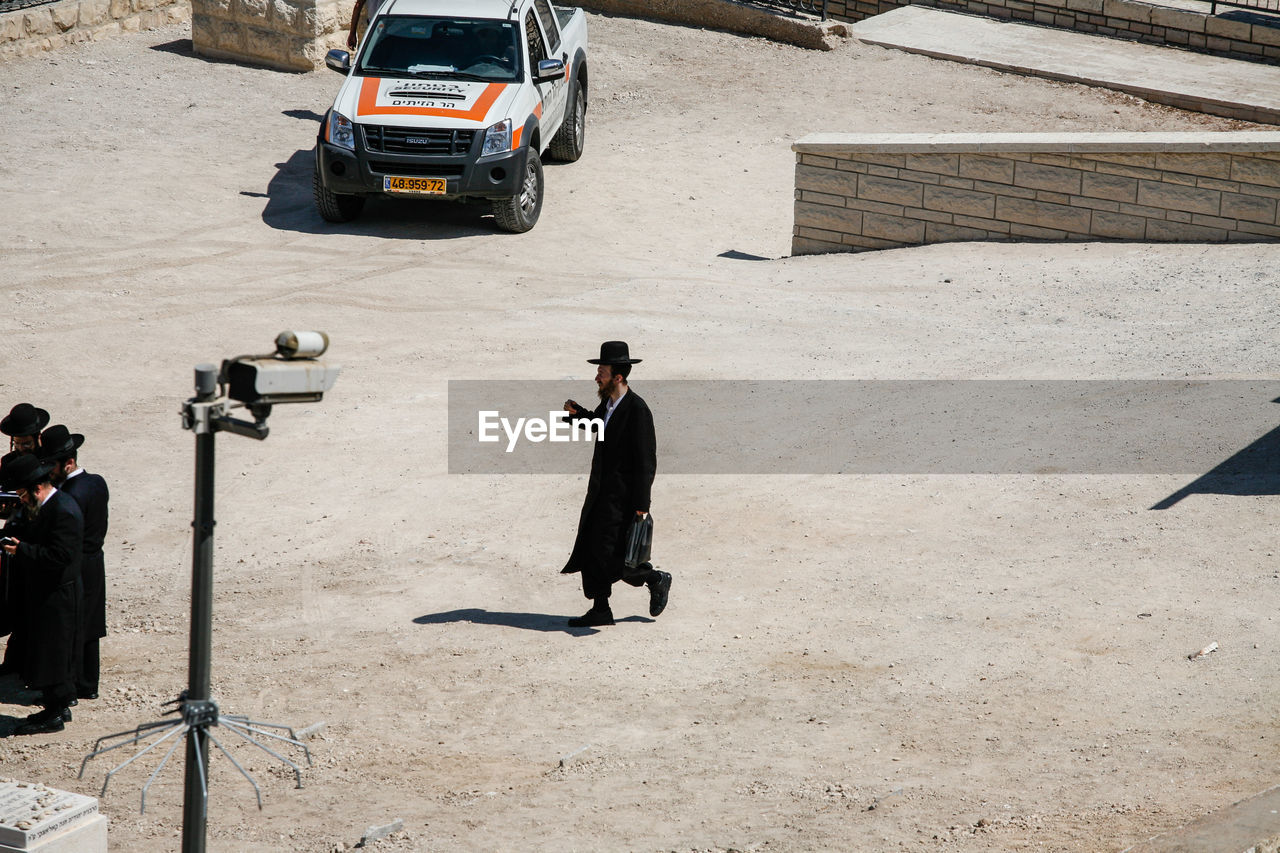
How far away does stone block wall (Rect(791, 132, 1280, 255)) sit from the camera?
1328cm

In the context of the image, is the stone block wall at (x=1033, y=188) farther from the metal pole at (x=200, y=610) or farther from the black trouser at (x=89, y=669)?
the metal pole at (x=200, y=610)

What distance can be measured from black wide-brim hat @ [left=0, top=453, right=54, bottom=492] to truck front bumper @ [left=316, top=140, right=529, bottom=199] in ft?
27.0

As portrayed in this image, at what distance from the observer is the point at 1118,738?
6.52 m

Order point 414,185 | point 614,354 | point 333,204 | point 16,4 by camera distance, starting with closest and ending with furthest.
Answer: point 614,354 → point 414,185 → point 333,204 → point 16,4

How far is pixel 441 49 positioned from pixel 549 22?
193 cm

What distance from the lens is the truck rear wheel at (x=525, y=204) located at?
50.7 feet

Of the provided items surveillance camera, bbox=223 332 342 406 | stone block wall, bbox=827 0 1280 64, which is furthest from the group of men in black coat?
stone block wall, bbox=827 0 1280 64

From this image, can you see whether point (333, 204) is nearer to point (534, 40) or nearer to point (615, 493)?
point (534, 40)

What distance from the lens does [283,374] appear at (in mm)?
4402

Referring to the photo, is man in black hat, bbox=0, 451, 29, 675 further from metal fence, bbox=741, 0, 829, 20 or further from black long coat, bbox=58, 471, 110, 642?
metal fence, bbox=741, 0, 829, 20

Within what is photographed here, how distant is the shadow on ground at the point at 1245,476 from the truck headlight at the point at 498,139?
27.6ft

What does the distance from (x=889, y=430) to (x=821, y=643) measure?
10.3 feet

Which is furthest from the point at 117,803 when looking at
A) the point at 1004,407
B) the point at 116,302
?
the point at 116,302

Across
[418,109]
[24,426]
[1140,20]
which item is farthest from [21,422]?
[1140,20]
